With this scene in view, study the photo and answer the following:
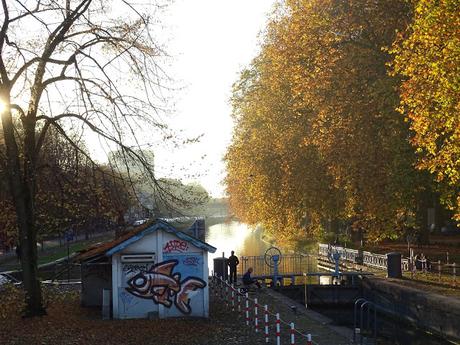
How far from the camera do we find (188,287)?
2081 cm

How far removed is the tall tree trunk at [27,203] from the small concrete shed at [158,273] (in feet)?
7.50

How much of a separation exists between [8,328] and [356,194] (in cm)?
1810

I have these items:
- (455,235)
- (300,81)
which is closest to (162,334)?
(300,81)

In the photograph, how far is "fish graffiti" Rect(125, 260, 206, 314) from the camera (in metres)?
20.5

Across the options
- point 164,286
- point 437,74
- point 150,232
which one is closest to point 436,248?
point 437,74

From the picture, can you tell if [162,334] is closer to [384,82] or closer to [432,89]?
[432,89]

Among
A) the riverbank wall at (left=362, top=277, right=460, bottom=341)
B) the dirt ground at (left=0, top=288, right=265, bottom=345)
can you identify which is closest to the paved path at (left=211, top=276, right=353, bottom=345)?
the dirt ground at (left=0, top=288, right=265, bottom=345)

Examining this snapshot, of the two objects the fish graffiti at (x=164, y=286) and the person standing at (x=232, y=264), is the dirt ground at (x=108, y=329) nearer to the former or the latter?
the fish graffiti at (x=164, y=286)

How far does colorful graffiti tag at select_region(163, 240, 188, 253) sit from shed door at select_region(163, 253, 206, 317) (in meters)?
0.18

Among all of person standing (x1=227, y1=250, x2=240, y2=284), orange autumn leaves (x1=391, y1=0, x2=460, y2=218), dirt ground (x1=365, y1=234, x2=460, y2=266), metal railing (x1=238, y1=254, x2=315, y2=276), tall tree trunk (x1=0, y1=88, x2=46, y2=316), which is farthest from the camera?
metal railing (x1=238, y1=254, x2=315, y2=276)

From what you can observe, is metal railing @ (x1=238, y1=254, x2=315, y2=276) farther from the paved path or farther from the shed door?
the shed door

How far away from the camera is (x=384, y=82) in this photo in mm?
26984

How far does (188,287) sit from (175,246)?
156 centimetres

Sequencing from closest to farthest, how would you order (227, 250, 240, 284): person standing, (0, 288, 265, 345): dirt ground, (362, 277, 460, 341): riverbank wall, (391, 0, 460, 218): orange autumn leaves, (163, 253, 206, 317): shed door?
(0, 288, 265, 345): dirt ground, (391, 0, 460, 218): orange autumn leaves, (163, 253, 206, 317): shed door, (362, 277, 460, 341): riverbank wall, (227, 250, 240, 284): person standing
